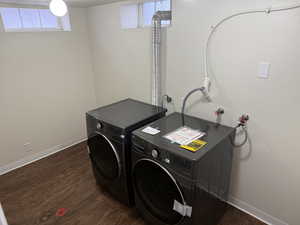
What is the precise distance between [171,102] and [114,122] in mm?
697

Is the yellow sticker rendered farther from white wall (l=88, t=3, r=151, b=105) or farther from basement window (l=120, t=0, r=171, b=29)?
basement window (l=120, t=0, r=171, b=29)

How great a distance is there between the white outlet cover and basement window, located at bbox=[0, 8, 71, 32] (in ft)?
7.68

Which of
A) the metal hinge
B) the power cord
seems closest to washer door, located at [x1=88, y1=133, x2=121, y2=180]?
the metal hinge

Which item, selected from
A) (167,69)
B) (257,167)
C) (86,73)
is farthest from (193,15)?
(86,73)

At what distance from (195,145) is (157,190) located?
475 millimetres

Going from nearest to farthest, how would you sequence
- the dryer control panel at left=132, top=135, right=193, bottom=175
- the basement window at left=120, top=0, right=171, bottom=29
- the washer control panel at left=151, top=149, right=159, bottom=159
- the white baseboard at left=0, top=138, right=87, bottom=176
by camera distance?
the dryer control panel at left=132, top=135, right=193, bottom=175, the washer control panel at left=151, top=149, right=159, bottom=159, the basement window at left=120, top=0, right=171, bottom=29, the white baseboard at left=0, top=138, right=87, bottom=176

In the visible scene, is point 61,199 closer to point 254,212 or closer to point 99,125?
point 99,125

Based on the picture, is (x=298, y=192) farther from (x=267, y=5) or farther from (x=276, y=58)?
(x=267, y=5)

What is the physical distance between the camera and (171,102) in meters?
2.11

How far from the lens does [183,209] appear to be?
50.9 inches

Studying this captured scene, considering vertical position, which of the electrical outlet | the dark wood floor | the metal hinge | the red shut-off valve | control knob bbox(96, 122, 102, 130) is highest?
the red shut-off valve

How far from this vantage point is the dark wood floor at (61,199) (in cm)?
180

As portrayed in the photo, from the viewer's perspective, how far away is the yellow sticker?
4.23 ft

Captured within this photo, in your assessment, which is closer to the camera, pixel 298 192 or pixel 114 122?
pixel 298 192
